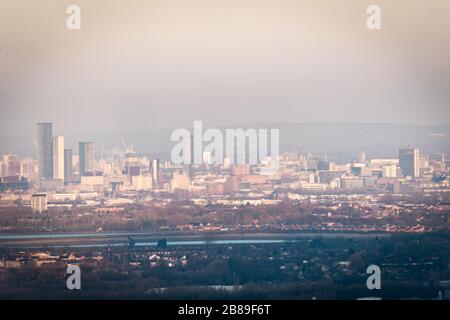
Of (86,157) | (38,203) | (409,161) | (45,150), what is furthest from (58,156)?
(409,161)

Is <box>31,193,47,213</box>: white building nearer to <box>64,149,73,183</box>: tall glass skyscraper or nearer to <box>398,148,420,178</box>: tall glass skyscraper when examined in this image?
<box>64,149,73,183</box>: tall glass skyscraper

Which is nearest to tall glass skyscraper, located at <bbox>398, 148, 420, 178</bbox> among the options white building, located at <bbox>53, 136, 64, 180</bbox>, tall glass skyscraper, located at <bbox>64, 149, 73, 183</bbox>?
tall glass skyscraper, located at <bbox>64, 149, 73, 183</bbox>

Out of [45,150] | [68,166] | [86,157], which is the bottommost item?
[68,166]

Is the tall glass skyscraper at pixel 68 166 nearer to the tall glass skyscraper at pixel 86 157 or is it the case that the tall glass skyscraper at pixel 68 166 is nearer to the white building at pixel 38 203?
the tall glass skyscraper at pixel 86 157

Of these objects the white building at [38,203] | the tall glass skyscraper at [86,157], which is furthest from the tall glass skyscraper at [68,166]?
the white building at [38,203]

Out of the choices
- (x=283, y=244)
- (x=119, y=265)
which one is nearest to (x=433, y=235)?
(x=283, y=244)

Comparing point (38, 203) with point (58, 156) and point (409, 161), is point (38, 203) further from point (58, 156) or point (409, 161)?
point (409, 161)

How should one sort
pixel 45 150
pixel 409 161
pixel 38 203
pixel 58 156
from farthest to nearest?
pixel 409 161
pixel 58 156
pixel 45 150
pixel 38 203
